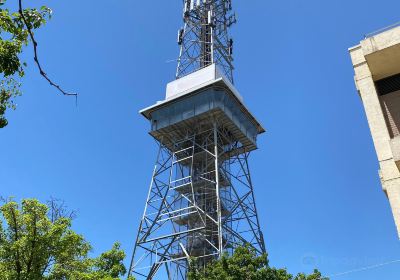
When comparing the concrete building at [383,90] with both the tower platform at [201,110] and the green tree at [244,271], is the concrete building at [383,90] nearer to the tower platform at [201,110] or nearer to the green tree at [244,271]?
the green tree at [244,271]

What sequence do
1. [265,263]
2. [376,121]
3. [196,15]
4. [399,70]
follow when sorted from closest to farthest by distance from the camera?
1. [376,121]
2. [399,70]
3. [265,263]
4. [196,15]

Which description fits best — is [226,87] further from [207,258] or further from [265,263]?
[265,263]

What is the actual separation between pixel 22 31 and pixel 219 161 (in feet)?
102

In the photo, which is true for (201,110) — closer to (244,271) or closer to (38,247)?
(244,271)

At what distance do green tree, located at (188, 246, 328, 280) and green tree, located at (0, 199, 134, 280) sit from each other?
597 cm

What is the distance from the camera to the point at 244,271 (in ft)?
73.5

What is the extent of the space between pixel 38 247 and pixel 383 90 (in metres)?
13.9

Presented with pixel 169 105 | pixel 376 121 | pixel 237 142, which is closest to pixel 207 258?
pixel 237 142

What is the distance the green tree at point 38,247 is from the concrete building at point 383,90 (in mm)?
12909

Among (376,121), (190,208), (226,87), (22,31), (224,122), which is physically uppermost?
(226,87)

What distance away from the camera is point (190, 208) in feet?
116

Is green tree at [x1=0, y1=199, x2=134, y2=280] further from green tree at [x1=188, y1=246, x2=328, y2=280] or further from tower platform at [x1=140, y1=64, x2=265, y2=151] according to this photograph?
tower platform at [x1=140, y1=64, x2=265, y2=151]

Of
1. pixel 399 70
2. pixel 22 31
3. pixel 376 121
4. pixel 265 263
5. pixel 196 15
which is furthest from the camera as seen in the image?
pixel 196 15


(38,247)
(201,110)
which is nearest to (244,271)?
(38,247)
